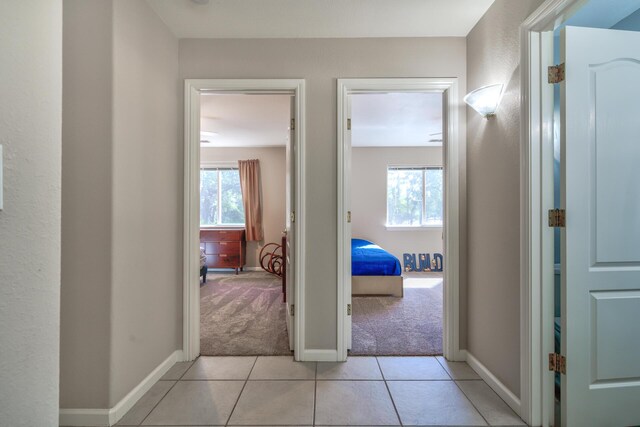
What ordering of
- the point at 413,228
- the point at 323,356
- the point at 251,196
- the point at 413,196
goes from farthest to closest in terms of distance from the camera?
1. the point at 413,196
2. the point at 413,228
3. the point at 251,196
4. the point at 323,356

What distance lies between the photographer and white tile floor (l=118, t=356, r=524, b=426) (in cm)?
170

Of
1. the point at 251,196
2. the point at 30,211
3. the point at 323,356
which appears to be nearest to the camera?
the point at 30,211

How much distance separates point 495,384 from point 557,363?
0.47 meters

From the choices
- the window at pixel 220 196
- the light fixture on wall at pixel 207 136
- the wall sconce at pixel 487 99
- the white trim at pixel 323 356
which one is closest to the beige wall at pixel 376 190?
the window at pixel 220 196

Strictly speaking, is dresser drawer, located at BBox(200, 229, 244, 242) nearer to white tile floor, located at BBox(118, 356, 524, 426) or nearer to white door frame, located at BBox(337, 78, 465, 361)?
white tile floor, located at BBox(118, 356, 524, 426)

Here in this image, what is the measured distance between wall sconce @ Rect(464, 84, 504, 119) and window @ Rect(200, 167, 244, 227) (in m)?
5.08

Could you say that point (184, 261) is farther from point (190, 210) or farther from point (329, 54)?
point (329, 54)

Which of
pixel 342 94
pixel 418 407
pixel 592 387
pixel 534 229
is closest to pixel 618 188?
pixel 534 229

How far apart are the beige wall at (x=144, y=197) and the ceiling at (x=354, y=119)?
1.10 meters

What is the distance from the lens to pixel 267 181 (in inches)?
246

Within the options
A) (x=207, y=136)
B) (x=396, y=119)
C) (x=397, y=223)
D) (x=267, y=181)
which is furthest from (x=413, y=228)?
(x=207, y=136)

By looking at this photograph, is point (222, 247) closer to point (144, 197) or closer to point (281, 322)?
point (281, 322)

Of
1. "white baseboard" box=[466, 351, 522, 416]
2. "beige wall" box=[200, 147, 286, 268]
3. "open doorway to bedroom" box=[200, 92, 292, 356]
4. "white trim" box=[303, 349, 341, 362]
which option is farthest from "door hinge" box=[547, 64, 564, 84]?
"beige wall" box=[200, 147, 286, 268]

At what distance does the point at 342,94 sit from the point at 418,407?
2.11m
